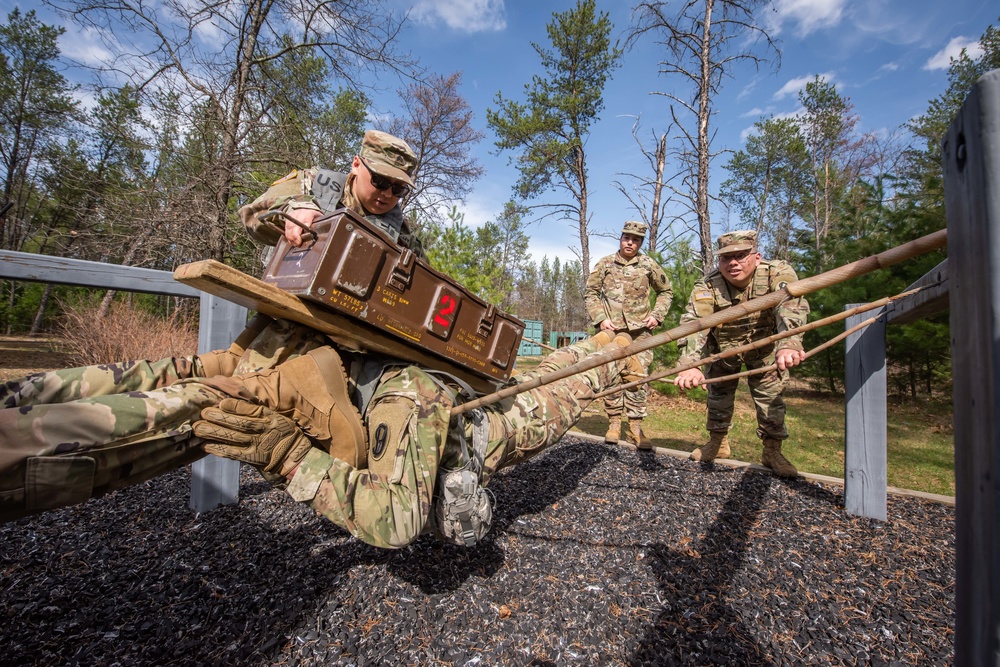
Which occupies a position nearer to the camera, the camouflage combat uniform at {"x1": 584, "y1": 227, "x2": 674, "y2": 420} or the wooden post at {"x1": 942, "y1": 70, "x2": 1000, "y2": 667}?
the wooden post at {"x1": 942, "y1": 70, "x2": 1000, "y2": 667}

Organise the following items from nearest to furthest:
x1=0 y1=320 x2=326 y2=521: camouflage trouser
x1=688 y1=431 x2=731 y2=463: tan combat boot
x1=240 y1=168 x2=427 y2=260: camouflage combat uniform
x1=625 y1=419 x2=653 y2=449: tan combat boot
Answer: x1=0 y1=320 x2=326 y2=521: camouflage trouser
x1=240 y1=168 x2=427 y2=260: camouflage combat uniform
x1=688 y1=431 x2=731 y2=463: tan combat boot
x1=625 y1=419 x2=653 y2=449: tan combat boot

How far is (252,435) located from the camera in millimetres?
1437

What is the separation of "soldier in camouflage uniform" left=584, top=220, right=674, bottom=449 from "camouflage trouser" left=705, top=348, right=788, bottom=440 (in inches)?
38.6

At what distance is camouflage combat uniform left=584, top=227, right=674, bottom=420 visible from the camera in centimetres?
553

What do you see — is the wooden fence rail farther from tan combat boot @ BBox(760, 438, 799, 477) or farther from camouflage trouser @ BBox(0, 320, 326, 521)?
tan combat boot @ BBox(760, 438, 799, 477)

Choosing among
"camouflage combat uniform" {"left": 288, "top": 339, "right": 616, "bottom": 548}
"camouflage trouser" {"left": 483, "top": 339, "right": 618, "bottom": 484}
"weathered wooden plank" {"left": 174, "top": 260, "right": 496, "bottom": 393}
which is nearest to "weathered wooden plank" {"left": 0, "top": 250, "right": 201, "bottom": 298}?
"weathered wooden plank" {"left": 174, "top": 260, "right": 496, "bottom": 393}

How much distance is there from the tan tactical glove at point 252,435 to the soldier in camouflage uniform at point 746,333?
308cm

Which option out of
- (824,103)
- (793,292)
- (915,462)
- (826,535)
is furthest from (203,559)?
(824,103)

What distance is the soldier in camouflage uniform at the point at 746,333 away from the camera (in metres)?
3.76

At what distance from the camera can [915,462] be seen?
17.9 ft

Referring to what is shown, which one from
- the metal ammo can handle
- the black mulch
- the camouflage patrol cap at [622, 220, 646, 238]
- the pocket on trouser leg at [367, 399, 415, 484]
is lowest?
the black mulch

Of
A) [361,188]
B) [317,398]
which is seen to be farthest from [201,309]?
[317,398]

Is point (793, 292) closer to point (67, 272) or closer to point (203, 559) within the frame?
point (203, 559)

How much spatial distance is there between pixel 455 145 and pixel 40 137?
13837mm
